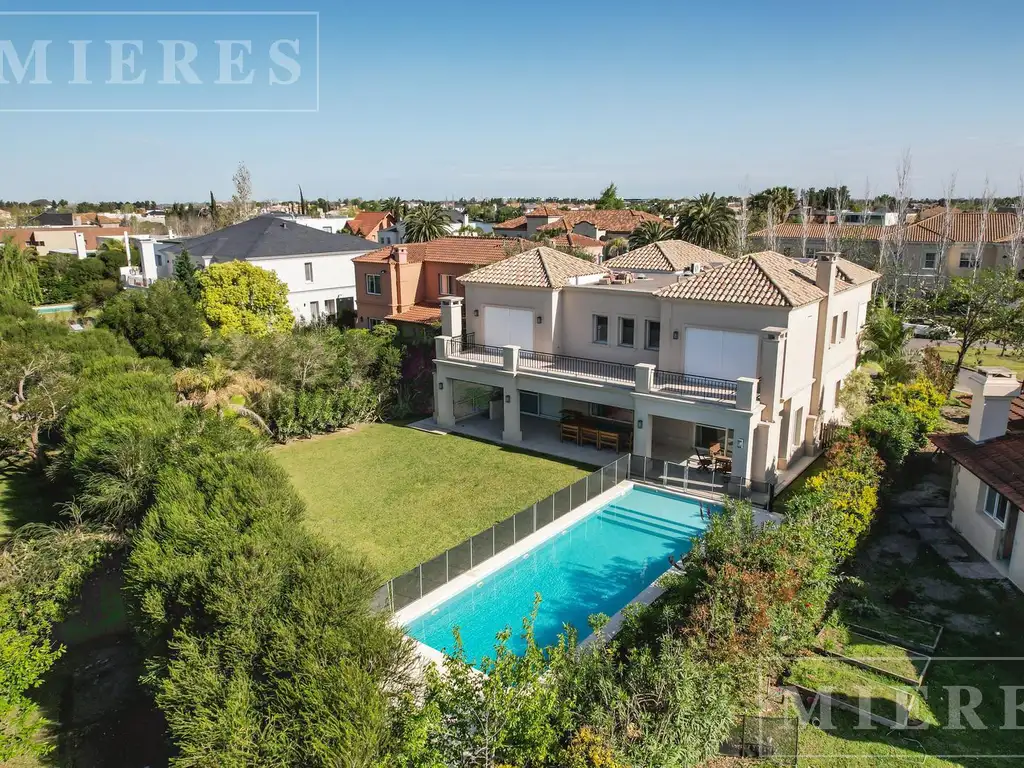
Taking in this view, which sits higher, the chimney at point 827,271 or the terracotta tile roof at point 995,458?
the chimney at point 827,271

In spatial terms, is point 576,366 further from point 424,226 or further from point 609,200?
point 609,200

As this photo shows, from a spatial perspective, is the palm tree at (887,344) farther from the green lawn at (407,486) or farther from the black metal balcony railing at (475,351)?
the black metal balcony railing at (475,351)

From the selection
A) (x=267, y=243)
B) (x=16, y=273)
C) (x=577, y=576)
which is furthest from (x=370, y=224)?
(x=577, y=576)

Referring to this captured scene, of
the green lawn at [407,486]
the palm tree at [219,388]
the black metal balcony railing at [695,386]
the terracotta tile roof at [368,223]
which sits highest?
the terracotta tile roof at [368,223]

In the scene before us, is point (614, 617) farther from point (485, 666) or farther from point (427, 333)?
point (427, 333)

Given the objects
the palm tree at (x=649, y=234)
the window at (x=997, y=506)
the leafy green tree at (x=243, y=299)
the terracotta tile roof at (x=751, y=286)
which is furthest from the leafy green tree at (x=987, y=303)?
the leafy green tree at (x=243, y=299)

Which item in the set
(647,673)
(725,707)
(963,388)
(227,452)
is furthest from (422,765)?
(963,388)

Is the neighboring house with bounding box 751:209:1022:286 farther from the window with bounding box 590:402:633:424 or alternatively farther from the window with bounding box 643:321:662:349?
the window with bounding box 643:321:662:349

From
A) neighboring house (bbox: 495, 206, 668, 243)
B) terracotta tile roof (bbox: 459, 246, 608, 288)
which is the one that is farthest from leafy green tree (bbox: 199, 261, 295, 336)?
neighboring house (bbox: 495, 206, 668, 243)
